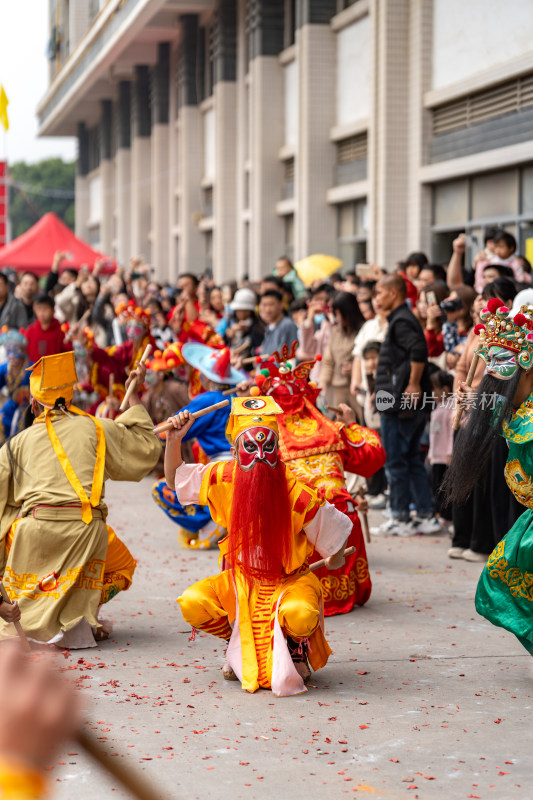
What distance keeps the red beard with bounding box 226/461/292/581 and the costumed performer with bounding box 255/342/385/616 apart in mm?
1195

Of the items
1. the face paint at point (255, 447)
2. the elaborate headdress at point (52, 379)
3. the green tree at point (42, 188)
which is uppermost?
the green tree at point (42, 188)

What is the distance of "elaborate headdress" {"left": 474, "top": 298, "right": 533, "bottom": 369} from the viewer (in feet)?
16.5

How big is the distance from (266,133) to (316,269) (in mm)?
6689

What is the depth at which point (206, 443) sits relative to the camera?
7672 millimetres

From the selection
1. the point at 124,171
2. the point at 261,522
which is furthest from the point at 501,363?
the point at 124,171

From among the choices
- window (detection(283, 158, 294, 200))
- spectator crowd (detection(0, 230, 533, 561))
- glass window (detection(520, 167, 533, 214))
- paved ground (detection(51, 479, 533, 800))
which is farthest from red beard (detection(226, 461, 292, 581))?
window (detection(283, 158, 294, 200))

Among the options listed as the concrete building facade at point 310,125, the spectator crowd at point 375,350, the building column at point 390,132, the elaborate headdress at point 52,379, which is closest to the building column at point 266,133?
the concrete building facade at point 310,125

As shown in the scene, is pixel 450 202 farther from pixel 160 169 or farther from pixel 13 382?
pixel 160 169

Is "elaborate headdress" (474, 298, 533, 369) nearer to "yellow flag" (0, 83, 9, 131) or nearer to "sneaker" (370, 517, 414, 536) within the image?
"sneaker" (370, 517, 414, 536)

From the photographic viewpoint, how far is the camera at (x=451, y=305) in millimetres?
8320

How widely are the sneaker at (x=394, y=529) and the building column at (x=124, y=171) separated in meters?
29.0

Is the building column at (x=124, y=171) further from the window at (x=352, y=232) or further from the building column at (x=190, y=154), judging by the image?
the window at (x=352, y=232)

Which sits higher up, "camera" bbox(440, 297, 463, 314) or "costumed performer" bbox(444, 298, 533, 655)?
"camera" bbox(440, 297, 463, 314)

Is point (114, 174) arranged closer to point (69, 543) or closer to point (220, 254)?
point (220, 254)
